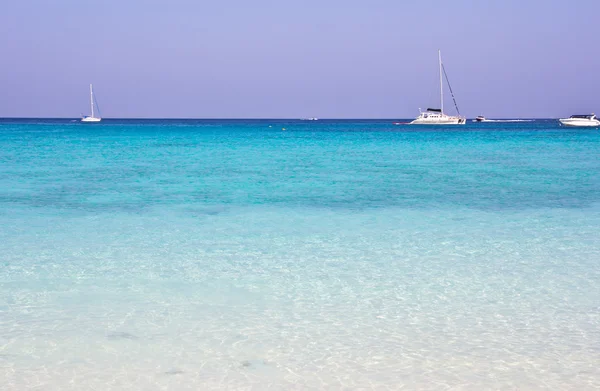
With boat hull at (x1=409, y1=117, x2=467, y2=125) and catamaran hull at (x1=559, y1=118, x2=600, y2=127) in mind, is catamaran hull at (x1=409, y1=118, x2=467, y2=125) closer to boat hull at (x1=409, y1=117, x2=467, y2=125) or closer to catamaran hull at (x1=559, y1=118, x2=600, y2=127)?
boat hull at (x1=409, y1=117, x2=467, y2=125)

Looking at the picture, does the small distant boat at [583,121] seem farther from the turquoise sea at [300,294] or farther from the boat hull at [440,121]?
the turquoise sea at [300,294]

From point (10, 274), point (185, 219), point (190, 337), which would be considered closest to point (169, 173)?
point (185, 219)

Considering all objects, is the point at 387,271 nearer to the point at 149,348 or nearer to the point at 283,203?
the point at 149,348

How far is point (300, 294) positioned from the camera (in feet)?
22.2

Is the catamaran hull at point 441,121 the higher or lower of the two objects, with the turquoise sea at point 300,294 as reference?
higher

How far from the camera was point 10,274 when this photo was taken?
25.1 ft

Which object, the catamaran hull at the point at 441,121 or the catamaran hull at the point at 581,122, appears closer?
the catamaran hull at the point at 581,122

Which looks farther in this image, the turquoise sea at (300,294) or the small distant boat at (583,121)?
the small distant boat at (583,121)

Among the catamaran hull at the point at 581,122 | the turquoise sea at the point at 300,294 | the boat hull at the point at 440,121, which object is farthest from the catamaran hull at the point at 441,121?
the turquoise sea at the point at 300,294

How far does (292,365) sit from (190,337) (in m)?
1.03

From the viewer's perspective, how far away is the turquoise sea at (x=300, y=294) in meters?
4.79

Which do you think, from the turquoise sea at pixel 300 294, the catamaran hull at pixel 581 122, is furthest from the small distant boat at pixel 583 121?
the turquoise sea at pixel 300 294

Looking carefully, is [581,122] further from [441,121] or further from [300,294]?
[300,294]

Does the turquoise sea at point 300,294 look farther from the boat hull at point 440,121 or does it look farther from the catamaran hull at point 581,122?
the boat hull at point 440,121
